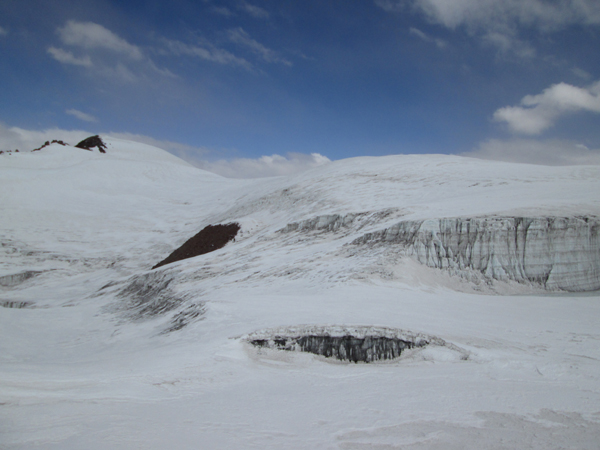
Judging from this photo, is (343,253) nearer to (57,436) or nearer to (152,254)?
(57,436)

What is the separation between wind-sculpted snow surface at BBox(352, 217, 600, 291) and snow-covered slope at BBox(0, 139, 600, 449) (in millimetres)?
50

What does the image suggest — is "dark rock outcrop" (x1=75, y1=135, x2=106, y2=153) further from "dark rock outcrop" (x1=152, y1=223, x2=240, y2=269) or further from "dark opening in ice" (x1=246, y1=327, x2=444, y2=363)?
"dark opening in ice" (x1=246, y1=327, x2=444, y2=363)

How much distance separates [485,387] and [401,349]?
1.99 metres

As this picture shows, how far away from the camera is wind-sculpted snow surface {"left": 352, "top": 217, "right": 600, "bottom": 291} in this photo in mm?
12461

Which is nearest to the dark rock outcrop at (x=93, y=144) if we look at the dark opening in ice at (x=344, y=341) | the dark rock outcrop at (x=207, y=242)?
the dark rock outcrop at (x=207, y=242)

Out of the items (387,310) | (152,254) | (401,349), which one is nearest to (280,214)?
(152,254)

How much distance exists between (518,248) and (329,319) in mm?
8646

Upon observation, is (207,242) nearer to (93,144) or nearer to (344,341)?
(344,341)

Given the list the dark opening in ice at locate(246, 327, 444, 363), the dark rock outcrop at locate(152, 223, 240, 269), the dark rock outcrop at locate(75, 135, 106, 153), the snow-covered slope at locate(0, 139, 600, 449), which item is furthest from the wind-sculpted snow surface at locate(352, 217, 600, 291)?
the dark rock outcrop at locate(75, 135, 106, 153)

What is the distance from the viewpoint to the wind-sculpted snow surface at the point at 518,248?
40.9 ft

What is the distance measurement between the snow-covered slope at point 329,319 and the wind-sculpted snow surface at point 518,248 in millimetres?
50

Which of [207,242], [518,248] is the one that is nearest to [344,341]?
[518,248]

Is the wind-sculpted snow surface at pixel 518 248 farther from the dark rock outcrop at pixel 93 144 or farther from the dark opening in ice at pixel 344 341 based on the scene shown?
the dark rock outcrop at pixel 93 144

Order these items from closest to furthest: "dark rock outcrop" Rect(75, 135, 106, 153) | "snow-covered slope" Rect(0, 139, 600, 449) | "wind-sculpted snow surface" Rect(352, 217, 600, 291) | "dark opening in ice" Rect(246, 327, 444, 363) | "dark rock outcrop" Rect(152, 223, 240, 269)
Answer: "snow-covered slope" Rect(0, 139, 600, 449)
"dark opening in ice" Rect(246, 327, 444, 363)
"wind-sculpted snow surface" Rect(352, 217, 600, 291)
"dark rock outcrop" Rect(152, 223, 240, 269)
"dark rock outcrop" Rect(75, 135, 106, 153)
